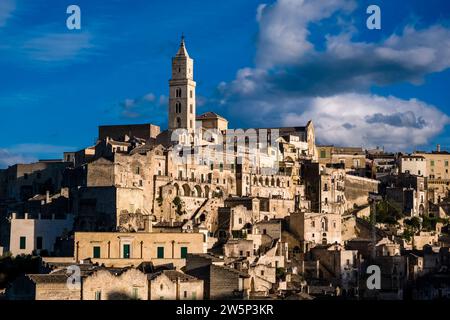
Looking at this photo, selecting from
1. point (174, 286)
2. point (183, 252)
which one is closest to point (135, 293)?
point (174, 286)

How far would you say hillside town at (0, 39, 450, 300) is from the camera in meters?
55.2

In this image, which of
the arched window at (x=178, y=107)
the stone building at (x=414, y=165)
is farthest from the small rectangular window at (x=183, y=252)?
the stone building at (x=414, y=165)

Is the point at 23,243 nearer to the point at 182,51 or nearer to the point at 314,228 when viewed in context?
the point at 314,228

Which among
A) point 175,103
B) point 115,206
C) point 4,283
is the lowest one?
point 4,283

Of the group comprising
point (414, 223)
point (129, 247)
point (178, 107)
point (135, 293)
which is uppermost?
point (178, 107)

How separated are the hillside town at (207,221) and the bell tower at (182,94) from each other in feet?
0.33

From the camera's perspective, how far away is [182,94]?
271 ft

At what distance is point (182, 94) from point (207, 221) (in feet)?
49.4

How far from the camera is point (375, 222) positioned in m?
81.5

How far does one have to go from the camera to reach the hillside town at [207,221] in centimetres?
5516

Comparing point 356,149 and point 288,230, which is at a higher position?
point 356,149
